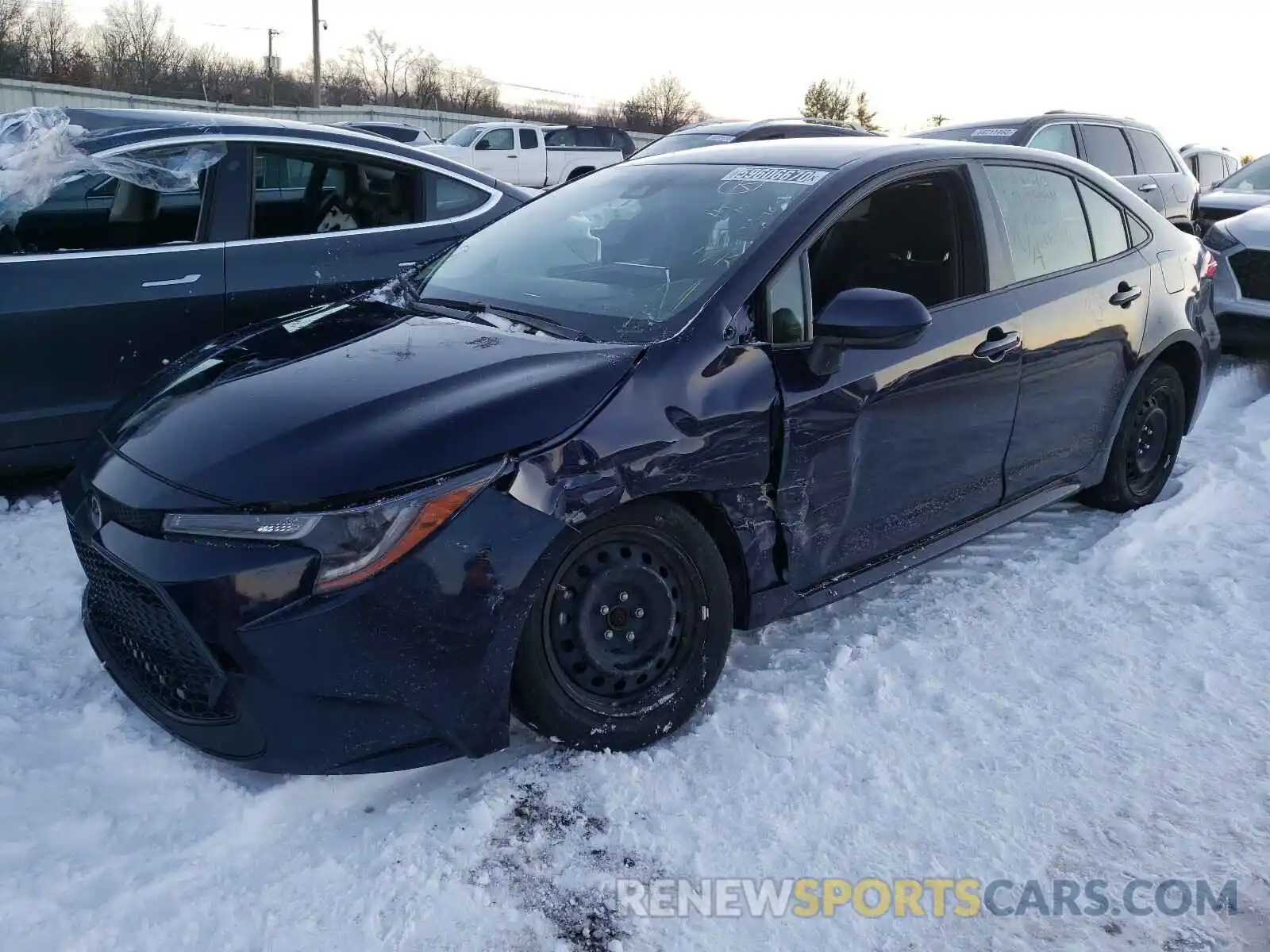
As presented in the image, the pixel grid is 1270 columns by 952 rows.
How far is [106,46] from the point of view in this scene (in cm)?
4950

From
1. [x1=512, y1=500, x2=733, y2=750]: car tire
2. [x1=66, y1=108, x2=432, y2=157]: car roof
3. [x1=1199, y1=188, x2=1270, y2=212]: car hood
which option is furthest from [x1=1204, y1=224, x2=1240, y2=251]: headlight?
[x1=512, y1=500, x2=733, y2=750]: car tire

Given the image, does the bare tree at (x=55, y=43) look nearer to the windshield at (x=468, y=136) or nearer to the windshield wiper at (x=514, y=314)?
the windshield at (x=468, y=136)

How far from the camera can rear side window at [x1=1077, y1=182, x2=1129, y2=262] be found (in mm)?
4238

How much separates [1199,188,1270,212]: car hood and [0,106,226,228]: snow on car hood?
8424mm

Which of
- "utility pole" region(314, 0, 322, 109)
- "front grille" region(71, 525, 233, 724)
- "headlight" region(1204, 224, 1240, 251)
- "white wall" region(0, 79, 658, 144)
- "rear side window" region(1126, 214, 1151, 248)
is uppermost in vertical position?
"utility pole" region(314, 0, 322, 109)

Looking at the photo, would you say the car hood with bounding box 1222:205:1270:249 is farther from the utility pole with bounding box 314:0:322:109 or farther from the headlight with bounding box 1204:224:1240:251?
the utility pole with bounding box 314:0:322:109

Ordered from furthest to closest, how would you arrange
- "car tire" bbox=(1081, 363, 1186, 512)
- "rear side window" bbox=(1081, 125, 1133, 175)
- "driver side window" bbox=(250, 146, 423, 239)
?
"rear side window" bbox=(1081, 125, 1133, 175) < "driver side window" bbox=(250, 146, 423, 239) < "car tire" bbox=(1081, 363, 1186, 512)

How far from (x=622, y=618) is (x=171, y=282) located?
2938mm

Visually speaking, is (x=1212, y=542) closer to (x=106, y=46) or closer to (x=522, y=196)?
(x=522, y=196)

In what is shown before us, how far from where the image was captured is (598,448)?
8.56 ft

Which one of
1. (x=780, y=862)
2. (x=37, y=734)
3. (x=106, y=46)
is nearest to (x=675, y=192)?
(x=780, y=862)

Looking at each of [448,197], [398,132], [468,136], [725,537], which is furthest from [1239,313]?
[468,136]

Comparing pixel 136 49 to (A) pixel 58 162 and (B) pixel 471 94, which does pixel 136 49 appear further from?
(A) pixel 58 162

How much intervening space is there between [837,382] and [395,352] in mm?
1279
